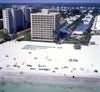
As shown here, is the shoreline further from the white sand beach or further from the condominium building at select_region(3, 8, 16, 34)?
the condominium building at select_region(3, 8, 16, 34)

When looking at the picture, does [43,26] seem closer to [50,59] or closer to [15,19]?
[15,19]

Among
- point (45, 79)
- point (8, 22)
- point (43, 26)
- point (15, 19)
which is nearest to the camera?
point (45, 79)

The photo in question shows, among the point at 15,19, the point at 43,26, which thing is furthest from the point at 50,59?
the point at 15,19

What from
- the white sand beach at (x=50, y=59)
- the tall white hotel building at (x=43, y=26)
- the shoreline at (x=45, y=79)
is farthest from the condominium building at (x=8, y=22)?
the shoreline at (x=45, y=79)

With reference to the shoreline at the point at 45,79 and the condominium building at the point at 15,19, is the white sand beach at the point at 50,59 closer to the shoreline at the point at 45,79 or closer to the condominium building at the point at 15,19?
the shoreline at the point at 45,79

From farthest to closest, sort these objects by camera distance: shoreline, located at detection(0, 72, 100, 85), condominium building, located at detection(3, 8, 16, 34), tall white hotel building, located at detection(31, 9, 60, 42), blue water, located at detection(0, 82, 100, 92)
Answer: condominium building, located at detection(3, 8, 16, 34) → tall white hotel building, located at detection(31, 9, 60, 42) → shoreline, located at detection(0, 72, 100, 85) → blue water, located at detection(0, 82, 100, 92)

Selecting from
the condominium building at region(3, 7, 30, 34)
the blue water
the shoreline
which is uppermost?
the condominium building at region(3, 7, 30, 34)

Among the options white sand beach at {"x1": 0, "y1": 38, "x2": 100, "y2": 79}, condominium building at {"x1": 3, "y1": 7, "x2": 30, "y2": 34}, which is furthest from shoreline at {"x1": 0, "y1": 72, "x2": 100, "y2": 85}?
condominium building at {"x1": 3, "y1": 7, "x2": 30, "y2": 34}

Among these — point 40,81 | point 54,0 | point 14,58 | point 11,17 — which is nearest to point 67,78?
point 40,81
